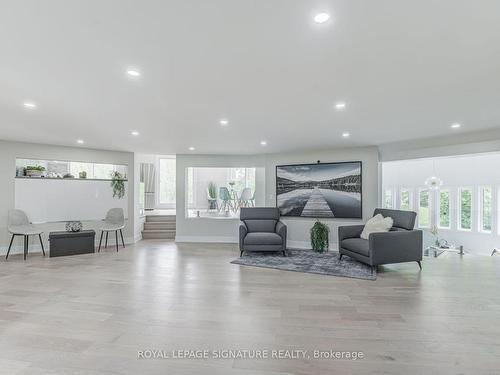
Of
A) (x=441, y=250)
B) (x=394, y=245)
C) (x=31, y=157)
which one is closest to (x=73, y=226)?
(x=31, y=157)

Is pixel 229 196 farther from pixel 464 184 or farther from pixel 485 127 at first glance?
pixel 464 184

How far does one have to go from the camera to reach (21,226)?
553 centimetres

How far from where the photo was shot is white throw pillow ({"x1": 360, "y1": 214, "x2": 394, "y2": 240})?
482 centimetres

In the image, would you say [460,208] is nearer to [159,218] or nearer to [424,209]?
[424,209]

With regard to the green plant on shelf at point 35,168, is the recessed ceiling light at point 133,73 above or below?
above

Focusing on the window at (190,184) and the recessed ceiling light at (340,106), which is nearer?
the recessed ceiling light at (340,106)

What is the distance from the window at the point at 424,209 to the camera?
409 inches

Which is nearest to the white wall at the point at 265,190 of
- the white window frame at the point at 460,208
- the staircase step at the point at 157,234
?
the staircase step at the point at 157,234

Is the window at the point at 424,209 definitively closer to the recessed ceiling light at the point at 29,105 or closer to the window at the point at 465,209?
the window at the point at 465,209

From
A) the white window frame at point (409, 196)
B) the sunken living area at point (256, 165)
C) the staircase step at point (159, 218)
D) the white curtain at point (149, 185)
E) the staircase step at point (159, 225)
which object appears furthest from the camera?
the white window frame at point (409, 196)

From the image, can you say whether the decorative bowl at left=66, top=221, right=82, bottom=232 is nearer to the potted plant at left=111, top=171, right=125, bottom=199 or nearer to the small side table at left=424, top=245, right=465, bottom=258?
the potted plant at left=111, top=171, right=125, bottom=199

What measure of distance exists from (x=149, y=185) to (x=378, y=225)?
25.4 feet

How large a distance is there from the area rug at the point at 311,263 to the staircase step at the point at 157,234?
305cm

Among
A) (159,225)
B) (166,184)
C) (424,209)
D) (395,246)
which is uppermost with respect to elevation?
(166,184)
